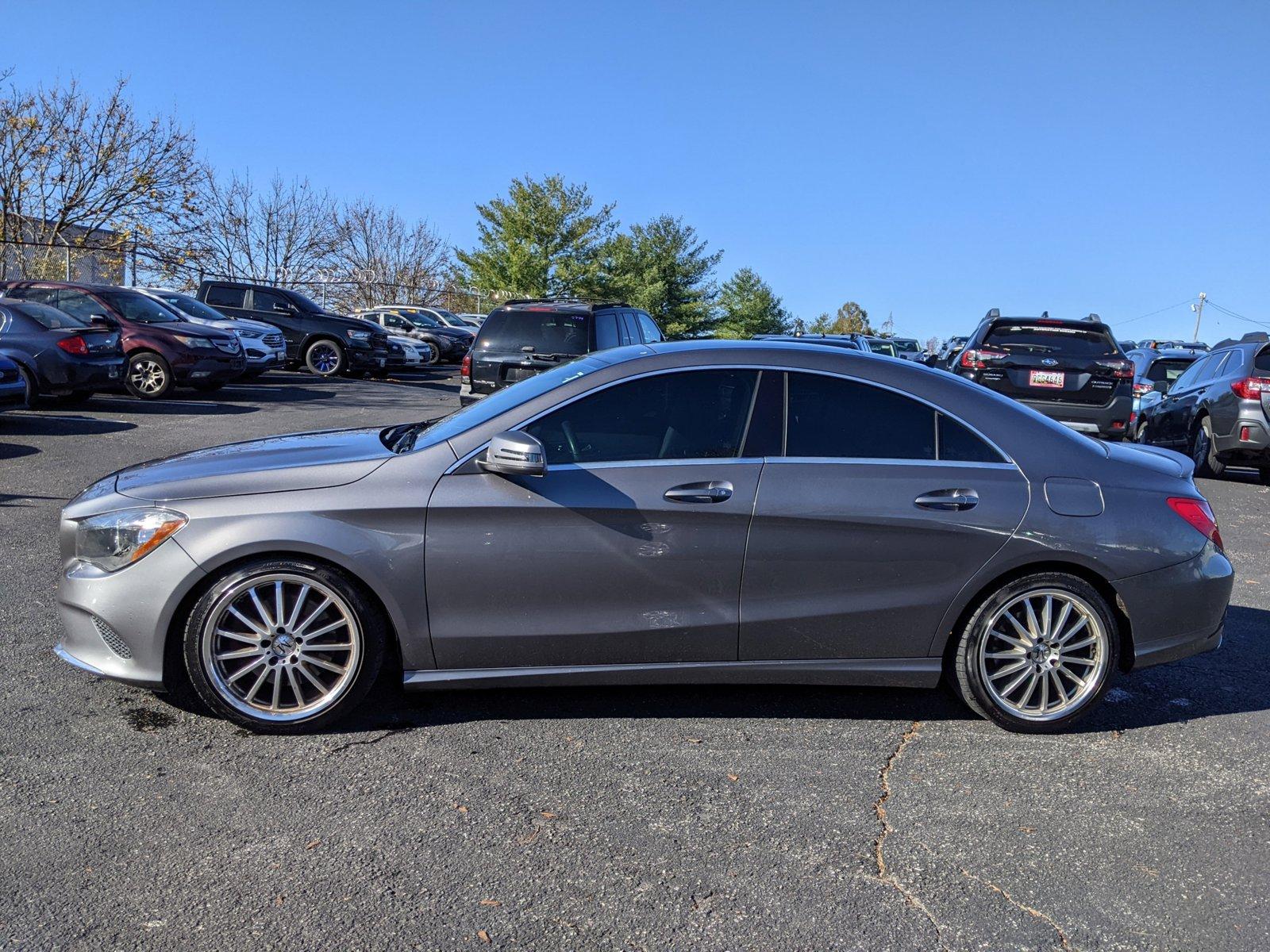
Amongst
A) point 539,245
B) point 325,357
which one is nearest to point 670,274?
point 539,245

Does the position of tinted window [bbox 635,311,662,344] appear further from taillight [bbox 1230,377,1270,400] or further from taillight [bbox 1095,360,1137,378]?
taillight [bbox 1230,377,1270,400]

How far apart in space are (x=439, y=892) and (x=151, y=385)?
625 inches

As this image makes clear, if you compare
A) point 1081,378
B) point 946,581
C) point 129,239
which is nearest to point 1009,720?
point 946,581

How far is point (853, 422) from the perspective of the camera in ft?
15.2

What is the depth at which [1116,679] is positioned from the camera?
5449 millimetres

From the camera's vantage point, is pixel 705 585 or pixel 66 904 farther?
pixel 705 585

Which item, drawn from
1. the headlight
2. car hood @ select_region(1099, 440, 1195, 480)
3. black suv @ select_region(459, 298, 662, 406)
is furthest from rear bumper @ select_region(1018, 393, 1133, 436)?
the headlight

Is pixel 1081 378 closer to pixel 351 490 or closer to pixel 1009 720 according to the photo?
pixel 1009 720

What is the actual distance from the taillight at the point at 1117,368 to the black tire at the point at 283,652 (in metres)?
10.4

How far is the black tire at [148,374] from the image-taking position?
17250 millimetres

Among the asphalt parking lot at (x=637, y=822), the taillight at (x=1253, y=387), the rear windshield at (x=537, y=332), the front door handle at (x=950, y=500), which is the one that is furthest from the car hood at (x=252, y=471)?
the taillight at (x=1253, y=387)

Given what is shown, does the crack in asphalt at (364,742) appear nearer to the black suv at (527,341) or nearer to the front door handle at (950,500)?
the front door handle at (950,500)

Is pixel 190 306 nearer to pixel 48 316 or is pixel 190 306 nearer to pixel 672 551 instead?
pixel 48 316

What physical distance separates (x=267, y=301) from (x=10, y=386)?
477 inches
